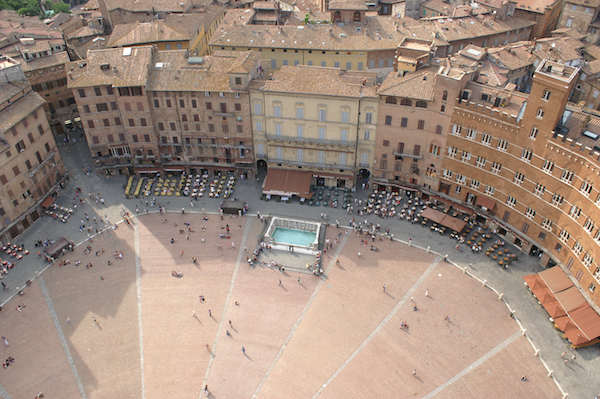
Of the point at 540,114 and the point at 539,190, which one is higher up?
the point at 540,114

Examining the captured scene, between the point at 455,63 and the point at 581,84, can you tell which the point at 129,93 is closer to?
the point at 455,63

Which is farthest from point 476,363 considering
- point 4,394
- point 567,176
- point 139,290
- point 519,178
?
point 4,394

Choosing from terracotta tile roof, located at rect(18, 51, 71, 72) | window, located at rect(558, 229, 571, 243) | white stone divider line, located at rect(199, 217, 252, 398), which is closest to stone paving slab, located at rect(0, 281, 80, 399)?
white stone divider line, located at rect(199, 217, 252, 398)

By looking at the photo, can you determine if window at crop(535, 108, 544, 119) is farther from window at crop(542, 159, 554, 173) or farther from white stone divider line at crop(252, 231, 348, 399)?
white stone divider line at crop(252, 231, 348, 399)

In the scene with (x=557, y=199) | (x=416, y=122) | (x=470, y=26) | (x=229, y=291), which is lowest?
(x=229, y=291)

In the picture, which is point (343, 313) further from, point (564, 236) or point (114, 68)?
point (114, 68)

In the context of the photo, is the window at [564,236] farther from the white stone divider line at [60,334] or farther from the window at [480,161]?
the white stone divider line at [60,334]

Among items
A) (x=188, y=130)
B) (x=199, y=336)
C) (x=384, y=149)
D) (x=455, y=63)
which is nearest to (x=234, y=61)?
(x=188, y=130)
